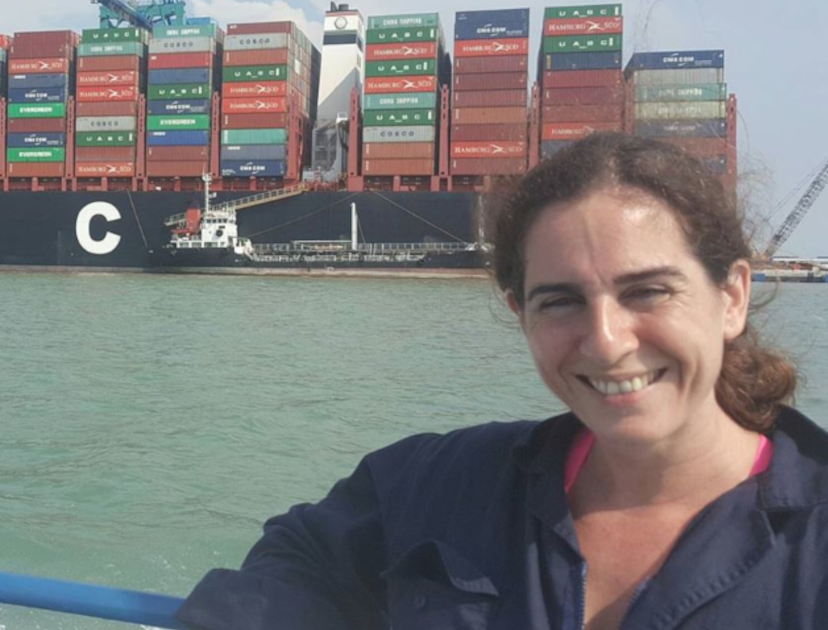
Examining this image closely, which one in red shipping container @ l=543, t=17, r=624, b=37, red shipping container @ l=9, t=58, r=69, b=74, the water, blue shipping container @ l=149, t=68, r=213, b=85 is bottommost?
the water

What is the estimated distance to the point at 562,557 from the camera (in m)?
1.01

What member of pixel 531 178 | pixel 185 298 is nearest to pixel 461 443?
pixel 531 178

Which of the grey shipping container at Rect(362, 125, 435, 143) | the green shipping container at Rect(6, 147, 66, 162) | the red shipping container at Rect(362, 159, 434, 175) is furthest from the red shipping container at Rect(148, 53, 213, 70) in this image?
the red shipping container at Rect(362, 159, 434, 175)

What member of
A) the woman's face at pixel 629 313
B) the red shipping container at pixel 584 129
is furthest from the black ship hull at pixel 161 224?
the woman's face at pixel 629 313

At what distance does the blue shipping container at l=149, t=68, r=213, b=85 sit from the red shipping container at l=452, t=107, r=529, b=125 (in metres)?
10.4

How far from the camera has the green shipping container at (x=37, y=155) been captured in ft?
107

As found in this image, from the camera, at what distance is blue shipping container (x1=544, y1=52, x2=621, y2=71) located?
28.7 metres

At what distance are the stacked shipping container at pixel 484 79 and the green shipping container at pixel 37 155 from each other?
51.8 feet

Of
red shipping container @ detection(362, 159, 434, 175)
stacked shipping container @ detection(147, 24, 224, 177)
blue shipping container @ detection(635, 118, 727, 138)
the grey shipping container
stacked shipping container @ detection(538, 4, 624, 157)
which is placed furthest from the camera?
stacked shipping container @ detection(147, 24, 224, 177)

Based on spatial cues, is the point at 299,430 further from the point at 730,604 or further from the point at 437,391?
the point at 730,604

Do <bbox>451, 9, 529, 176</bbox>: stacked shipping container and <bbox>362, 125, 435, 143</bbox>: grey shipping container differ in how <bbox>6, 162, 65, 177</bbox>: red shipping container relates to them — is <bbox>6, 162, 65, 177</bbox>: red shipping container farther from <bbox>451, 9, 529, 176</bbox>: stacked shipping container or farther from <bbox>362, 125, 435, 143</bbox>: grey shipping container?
<bbox>451, 9, 529, 176</bbox>: stacked shipping container

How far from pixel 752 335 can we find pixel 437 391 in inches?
279

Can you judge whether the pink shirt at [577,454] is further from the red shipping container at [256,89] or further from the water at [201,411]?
the red shipping container at [256,89]

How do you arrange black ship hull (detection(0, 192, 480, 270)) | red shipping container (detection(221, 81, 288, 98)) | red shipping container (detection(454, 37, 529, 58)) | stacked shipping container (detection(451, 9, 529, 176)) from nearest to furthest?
1. black ship hull (detection(0, 192, 480, 270))
2. stacked shipping container (detection(451, 9, 529, 176))
3. red shipping container (detection(454, 37, 529, 58))
4. red shipping container (detection(221, 81, 288, 98))
